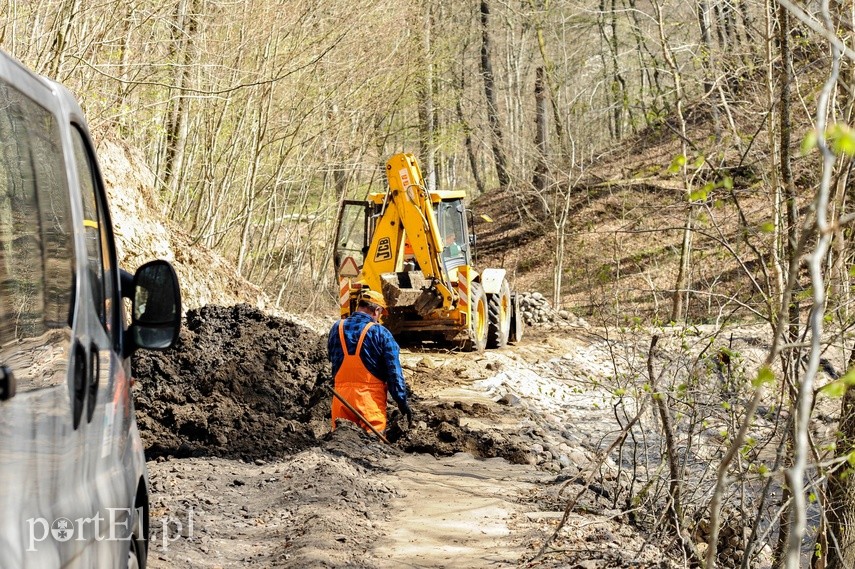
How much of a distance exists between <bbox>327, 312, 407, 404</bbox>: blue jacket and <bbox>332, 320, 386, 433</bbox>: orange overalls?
0.04 metres

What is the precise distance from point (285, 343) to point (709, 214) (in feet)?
24.1

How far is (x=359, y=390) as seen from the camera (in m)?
8.58

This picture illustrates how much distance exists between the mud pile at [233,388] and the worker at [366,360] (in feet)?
2.62

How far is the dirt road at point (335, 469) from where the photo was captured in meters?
6.17

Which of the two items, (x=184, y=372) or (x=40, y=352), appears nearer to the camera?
(x=40, y=352)

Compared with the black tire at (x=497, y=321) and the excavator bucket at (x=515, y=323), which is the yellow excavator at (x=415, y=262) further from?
the excavator bucket at (x=515, y=323)

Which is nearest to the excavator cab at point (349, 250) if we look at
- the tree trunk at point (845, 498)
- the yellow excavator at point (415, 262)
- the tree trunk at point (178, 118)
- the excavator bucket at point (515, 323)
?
the yellow excavator at point (415, 262)

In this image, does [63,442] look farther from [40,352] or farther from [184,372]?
[184,372]

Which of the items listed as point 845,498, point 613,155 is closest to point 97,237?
point 845,498

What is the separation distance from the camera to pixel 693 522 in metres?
7.34

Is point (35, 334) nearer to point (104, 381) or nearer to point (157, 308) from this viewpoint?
point (104, 381)

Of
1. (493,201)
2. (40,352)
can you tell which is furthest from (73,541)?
(493,201)

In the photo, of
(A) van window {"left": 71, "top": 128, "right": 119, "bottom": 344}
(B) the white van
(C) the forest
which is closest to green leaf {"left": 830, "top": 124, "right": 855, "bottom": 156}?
(C) the forest

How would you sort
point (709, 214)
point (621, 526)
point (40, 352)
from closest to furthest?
point (40, 352)
point (709, 214)
point (621, 526)
